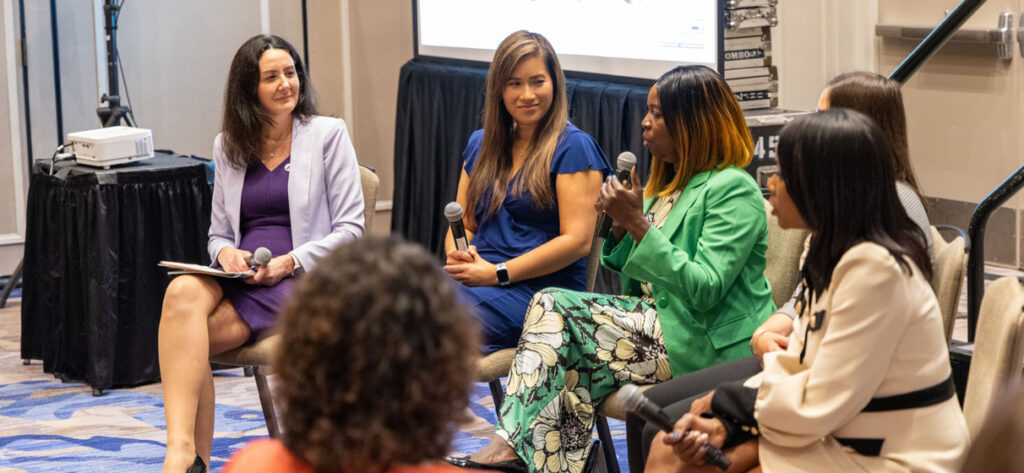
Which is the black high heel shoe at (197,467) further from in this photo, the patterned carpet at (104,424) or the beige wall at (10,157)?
the beige wall at (10,157)

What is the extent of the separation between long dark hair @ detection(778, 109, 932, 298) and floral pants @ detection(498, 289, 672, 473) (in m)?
0.76

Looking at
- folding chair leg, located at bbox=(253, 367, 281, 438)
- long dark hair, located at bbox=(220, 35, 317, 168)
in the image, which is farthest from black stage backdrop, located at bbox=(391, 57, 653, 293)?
folding chair leg, located at bbox=(253, 367, 281, 438)

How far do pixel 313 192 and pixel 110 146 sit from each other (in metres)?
1.27

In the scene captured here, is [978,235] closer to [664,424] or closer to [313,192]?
[664,424]

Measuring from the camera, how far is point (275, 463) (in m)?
1.12

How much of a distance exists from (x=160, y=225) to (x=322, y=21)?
8.55 ft

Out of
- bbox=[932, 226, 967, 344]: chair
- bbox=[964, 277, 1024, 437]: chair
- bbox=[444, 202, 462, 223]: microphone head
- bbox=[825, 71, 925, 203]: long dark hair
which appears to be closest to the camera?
bbox=[964, 277, 1024, 437]: chair

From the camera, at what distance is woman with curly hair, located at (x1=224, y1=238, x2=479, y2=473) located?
1037 mm

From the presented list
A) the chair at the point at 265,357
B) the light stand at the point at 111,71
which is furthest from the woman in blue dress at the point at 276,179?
the light stand at the point at 111,71

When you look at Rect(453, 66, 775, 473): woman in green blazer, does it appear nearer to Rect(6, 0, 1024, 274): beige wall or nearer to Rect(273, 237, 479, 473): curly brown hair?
Rect(273, 237, 479, 473): curly brown hair

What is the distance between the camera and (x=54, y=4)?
5.85 m

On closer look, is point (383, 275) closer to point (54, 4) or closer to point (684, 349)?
point (684, 349)

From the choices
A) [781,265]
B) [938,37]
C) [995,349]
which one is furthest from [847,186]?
[938,37]

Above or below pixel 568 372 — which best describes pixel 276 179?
above
